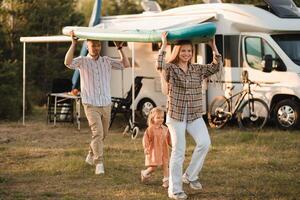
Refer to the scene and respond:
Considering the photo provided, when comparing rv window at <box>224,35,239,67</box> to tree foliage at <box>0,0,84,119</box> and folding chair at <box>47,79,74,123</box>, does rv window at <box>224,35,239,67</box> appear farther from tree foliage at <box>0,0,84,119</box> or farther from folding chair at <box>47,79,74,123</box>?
tree foliage at <box>0,0,84,119</box>

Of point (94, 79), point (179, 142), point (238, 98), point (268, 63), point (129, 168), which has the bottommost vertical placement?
point (129, 168)

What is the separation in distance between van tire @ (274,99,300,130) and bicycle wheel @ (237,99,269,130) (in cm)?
29

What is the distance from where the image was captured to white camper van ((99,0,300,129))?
491 inches

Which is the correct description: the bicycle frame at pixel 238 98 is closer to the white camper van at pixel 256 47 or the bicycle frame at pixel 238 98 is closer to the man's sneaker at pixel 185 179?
the white camper van at pixel 256 47

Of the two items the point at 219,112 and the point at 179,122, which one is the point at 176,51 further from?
the point at 219,112

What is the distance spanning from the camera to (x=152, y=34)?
8172mm

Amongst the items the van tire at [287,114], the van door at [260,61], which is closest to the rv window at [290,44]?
the van door at [260,61]

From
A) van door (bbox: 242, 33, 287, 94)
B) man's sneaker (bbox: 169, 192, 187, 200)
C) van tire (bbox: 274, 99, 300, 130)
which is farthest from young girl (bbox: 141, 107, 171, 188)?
van door (bbox: 242, 33, 287, 94)

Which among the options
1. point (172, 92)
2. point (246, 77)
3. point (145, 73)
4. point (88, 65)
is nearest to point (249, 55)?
point (246, 77)

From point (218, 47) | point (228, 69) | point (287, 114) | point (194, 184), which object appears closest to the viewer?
point (194, 184)

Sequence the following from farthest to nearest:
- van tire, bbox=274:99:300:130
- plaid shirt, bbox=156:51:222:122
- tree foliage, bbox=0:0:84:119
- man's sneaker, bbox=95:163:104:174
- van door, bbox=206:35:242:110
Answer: tree foliage, bbox=0:0:84:119, van door, bbox=206:35:242:110, van tire, bbox=274:99:300:130, man's sneaker, bbox=95:163:104:174, plaid shirt, bbox=156:51:222:122

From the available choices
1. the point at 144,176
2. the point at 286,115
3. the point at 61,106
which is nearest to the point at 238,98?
the point at 286,115

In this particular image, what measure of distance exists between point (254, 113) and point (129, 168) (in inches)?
191

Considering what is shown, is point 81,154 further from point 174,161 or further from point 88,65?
point 174,161
